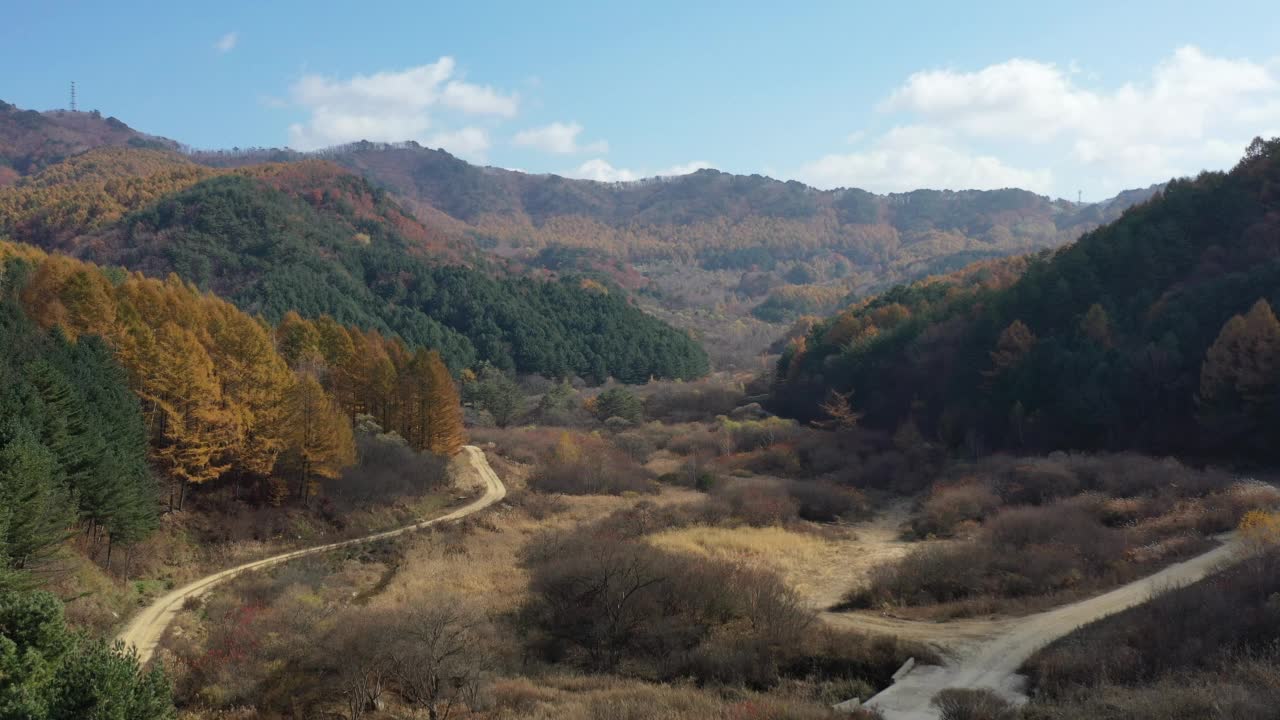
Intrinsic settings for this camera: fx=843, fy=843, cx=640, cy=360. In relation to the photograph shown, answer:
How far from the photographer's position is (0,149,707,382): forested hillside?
104 metres

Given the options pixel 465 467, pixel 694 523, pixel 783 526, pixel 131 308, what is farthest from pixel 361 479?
pixel 783 526

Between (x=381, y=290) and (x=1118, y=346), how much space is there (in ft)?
305

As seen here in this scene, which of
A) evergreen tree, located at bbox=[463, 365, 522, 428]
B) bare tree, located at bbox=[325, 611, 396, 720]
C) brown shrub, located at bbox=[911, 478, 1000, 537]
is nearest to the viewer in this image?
bare tree, located at bbox=[325, 611, 396, 720]

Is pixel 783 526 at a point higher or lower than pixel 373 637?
lower

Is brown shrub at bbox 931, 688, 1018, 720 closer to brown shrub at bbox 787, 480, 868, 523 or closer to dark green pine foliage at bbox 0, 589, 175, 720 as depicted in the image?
dark green pine foliage at bbox 0, 589, 175, 720

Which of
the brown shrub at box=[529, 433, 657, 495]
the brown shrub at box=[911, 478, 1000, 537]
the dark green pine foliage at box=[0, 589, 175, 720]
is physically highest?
the dark green pine foliage at box=[0, 589, 175, 720]

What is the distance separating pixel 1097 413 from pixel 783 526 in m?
25.1

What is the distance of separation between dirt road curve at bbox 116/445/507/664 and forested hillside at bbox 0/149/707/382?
40065 millimetres

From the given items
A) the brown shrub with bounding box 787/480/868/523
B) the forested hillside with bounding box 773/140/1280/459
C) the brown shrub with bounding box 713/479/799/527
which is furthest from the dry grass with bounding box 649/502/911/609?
the forested hillside with bounding box 773/140/1280/459

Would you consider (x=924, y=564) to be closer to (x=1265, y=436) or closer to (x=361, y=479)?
(x=1265, y=436)

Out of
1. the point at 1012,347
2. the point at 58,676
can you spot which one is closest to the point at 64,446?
the point at 58,676

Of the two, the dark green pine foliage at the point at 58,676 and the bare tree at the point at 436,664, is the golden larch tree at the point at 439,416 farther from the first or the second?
the dark green pine foliage at the point at 58,676

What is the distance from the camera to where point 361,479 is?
158 feet

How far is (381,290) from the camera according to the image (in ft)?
389
